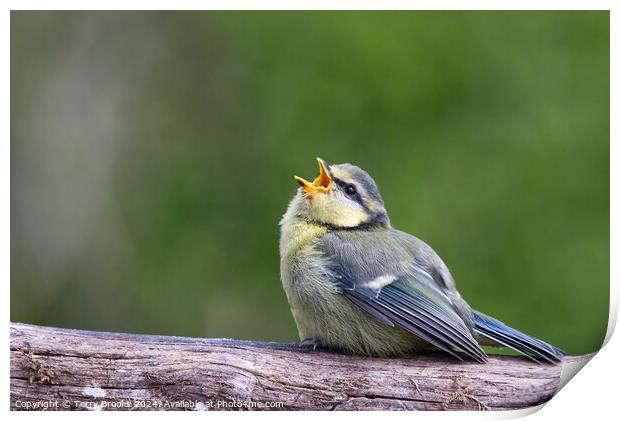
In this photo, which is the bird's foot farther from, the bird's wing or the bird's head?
the bird's head

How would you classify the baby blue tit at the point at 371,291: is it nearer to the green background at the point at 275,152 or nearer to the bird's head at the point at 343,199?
the bird's head at the point at 343,199

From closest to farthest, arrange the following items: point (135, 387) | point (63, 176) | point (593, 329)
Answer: point (135, 387)
point (593, 329)
point (63, 176)

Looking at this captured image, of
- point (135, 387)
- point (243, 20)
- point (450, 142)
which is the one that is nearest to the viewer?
point (135, 387)

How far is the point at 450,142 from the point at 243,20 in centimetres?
120

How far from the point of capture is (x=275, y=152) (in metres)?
4.04

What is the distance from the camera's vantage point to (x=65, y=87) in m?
3.89

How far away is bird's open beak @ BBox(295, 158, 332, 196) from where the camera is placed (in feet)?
10.8

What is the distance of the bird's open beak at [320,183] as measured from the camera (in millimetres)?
3281

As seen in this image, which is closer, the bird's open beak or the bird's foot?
the bird's foot

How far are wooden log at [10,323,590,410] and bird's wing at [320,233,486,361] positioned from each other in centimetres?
13

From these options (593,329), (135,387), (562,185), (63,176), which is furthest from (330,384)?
(63,176)

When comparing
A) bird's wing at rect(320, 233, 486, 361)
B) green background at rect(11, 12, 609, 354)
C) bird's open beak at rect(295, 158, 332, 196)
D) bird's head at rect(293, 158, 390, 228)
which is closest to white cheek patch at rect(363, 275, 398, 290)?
bird's wing at rect(320, 233, 486, 361)

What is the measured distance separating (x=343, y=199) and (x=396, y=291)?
1.45 feet

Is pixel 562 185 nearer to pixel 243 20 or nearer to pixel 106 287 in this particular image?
pixel 243 20
